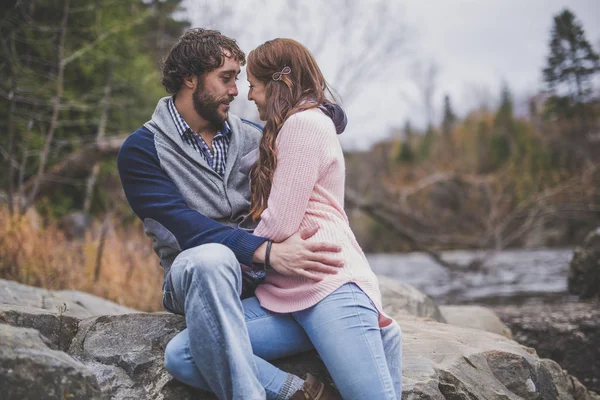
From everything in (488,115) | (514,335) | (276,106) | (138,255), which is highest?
(488,115)

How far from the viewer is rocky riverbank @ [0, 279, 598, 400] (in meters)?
1.73

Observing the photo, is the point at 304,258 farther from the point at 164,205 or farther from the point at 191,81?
the point at 191,81

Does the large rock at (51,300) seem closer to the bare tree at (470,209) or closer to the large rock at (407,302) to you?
the large rock at (407,302)

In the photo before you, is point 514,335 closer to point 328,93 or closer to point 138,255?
point 328,93

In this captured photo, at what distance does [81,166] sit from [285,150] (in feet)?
22.4

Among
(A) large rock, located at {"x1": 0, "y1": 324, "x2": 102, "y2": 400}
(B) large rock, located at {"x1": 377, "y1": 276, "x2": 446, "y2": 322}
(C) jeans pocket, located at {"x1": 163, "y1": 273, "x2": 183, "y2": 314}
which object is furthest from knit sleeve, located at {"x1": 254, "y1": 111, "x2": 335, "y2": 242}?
(B) large rock, located at {"x1": 377, "y1": 276, "x2": 446, "y2": 322}

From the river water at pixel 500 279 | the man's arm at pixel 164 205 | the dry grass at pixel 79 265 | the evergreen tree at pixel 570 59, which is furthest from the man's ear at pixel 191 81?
the evergreen tree at pixel 570 59

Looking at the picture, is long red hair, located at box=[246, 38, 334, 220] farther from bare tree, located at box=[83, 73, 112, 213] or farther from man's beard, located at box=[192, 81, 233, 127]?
bare tree, located at box=[83, 73, 112, 213]

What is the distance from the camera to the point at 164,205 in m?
2.27

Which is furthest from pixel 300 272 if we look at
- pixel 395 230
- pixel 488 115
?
pixel 488 115

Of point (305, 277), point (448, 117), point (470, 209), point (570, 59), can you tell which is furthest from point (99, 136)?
point (448, 117)

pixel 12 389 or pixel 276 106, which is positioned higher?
pixel 276 106

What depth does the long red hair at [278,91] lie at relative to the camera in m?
2.30

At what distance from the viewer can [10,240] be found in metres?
5.06
